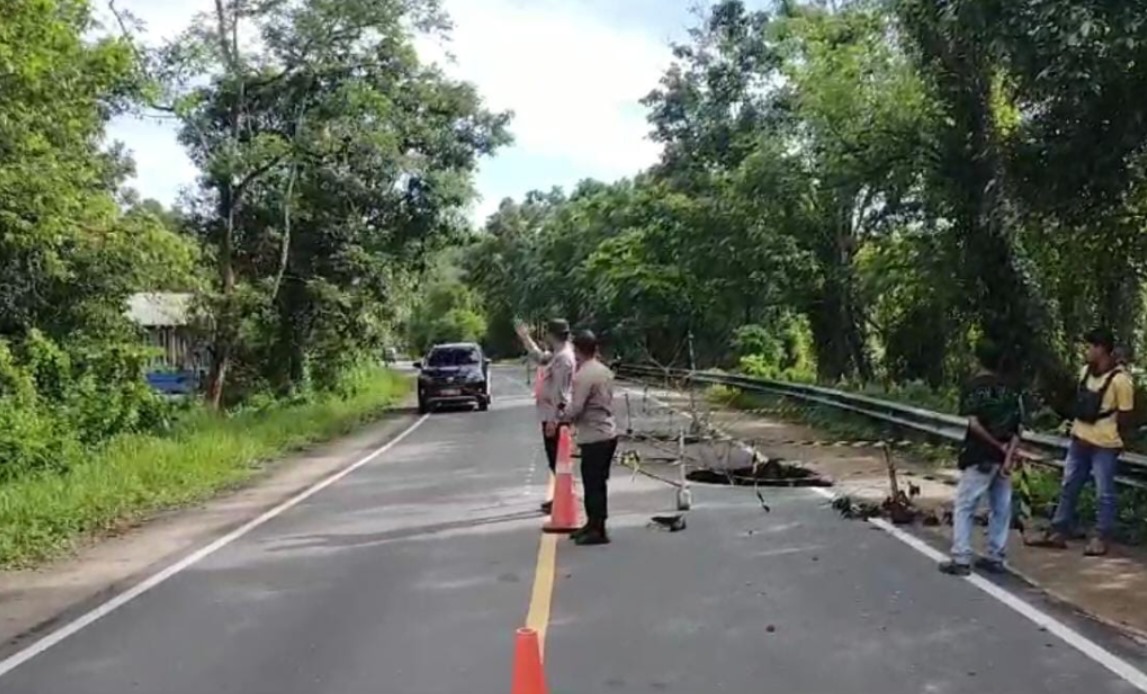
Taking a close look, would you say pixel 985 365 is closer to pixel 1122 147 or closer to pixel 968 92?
pixel 1122 147

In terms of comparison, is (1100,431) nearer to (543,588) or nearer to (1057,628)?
(1057,628)

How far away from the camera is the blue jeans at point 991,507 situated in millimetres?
9555

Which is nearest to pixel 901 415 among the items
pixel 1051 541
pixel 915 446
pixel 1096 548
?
pixel 915 446

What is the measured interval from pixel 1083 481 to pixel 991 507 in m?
1.40

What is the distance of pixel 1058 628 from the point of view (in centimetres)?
771

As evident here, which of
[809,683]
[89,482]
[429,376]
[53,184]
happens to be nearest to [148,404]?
[53,184]

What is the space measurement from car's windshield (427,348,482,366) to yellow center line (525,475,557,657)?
23566mm

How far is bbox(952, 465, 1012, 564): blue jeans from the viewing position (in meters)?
9.55

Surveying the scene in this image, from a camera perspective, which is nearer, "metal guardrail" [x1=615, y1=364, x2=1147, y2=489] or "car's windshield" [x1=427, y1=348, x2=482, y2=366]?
"metal guardrail" [x1=615, y1=364, x2=1147, y2=489]

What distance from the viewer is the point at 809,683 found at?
21.4ft

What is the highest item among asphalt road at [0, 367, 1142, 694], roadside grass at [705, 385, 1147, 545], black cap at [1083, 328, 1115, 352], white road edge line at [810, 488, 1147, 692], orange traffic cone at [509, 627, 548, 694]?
black cap at [1083, 328, 1115, 352]

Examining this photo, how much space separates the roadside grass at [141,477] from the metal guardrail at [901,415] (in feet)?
22.3

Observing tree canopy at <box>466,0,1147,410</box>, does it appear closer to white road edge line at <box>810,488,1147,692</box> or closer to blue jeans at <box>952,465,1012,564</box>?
blue jeans at <box>952,465,1012,564</box>

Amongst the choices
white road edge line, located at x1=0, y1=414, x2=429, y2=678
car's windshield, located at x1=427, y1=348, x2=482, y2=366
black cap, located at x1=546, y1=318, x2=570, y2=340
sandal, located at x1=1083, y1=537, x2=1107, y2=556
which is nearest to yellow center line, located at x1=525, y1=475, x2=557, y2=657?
black cap, located at x1=546, y1=318, x2=570, y2=340
